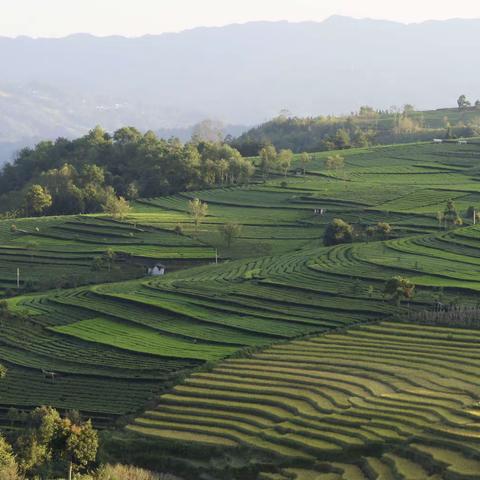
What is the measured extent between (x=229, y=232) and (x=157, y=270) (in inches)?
282

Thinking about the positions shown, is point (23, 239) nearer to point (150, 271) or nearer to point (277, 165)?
point (150, 271)

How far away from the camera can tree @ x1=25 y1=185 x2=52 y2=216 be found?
109m

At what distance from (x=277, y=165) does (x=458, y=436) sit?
263 ft

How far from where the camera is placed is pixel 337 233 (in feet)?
266

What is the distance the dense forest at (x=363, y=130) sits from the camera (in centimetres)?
14112

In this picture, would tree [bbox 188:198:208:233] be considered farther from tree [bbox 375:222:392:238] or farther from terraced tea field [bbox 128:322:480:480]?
terraced tea field [bbox 128:322:480:480]

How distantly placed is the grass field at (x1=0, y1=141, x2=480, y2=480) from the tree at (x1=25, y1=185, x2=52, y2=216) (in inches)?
471

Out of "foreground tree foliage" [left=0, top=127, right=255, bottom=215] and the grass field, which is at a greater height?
"foreground tree foliage" [left=0, top=127, right=255, bottom=215]

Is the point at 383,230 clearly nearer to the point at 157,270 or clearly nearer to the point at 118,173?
the point at 157,270

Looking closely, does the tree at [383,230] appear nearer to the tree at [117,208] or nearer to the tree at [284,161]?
the tree at [117,208]

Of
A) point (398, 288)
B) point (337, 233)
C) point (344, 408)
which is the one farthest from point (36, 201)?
point (344, 408)

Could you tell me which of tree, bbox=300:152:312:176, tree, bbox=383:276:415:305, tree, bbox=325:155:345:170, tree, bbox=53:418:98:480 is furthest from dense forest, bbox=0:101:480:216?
tree, bbox=53:418:98:480

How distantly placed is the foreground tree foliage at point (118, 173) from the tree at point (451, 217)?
33.1 meters

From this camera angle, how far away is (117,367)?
2133 inches
